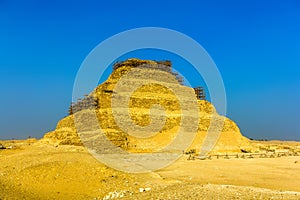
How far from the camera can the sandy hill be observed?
35.6 m

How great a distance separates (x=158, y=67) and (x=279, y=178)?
35.0 m

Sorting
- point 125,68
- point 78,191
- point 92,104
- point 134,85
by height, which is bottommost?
point 78,191

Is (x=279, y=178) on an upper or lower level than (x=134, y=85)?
lower

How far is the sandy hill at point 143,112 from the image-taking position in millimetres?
35594

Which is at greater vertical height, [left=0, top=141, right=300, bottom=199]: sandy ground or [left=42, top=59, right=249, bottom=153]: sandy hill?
[left=42, top=59, right=249, bottom=153]: sandy hill

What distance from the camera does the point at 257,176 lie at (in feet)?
57.8

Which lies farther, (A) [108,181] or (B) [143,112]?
(B) [143,112]

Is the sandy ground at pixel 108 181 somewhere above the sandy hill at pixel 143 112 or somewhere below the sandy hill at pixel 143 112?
below

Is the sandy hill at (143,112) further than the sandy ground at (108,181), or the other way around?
the sandy hill at (143,112)

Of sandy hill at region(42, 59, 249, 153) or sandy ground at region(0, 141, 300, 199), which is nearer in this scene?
sandy ground at region(0, 141, 300, 199)

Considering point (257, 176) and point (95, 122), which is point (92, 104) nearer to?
point (95, 122)

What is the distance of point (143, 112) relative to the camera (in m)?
40.5

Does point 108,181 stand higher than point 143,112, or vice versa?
point 143,112

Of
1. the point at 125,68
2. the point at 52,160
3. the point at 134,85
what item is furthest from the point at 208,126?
the point at 52,160
